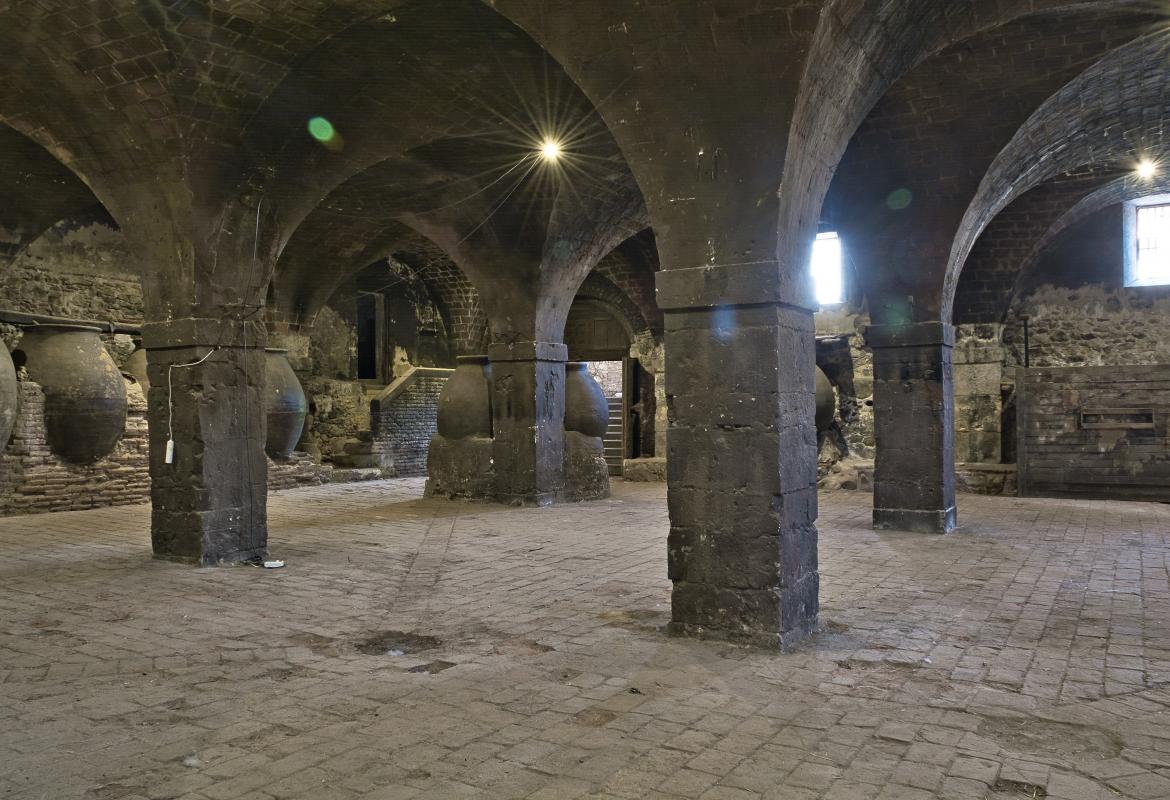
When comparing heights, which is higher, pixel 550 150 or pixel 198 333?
pixel 550 150

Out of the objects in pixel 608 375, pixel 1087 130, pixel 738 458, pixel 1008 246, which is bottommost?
pixel 738 458

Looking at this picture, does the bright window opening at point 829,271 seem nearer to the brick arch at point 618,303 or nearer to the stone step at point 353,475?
the brick arch at point 618,303

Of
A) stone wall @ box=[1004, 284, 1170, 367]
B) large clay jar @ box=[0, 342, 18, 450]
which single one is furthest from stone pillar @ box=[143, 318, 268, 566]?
stone wall @ box=[1004, 284, 1170, 367]

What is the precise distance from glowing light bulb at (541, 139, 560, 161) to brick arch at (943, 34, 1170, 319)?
13.7 feet

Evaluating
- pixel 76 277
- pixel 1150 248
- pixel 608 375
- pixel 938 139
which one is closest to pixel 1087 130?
pixel 938 139

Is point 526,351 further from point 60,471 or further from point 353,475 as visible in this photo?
point 60,471

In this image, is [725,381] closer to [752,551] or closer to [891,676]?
[752,551]

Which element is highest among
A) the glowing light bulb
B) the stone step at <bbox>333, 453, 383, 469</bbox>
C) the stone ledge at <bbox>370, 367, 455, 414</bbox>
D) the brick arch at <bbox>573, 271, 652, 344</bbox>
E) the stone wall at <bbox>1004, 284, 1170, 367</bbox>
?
the glowing light bulb

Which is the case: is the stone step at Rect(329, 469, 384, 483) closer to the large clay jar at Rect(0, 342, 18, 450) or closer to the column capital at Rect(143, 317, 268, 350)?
the large clay jar at Rect(0, 342, 18, 450)

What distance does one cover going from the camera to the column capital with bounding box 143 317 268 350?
22.8 ft

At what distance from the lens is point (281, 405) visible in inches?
508

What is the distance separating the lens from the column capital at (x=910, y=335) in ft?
27.5

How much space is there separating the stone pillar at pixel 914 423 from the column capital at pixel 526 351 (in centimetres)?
421

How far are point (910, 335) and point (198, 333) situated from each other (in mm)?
6532
